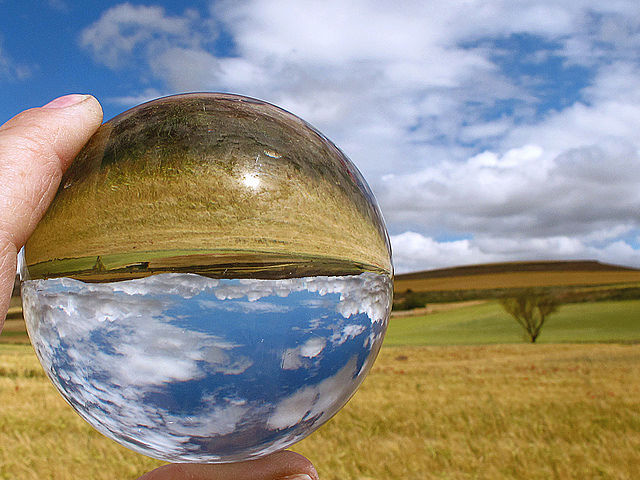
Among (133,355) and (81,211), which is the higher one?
(81,211)

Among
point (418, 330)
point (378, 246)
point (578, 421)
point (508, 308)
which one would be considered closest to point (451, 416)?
point (578, 421)

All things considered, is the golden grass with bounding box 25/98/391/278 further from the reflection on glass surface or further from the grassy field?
the grassy field

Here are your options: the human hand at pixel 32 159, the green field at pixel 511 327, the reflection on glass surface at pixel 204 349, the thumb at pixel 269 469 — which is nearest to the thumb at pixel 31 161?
the human hand at pixel 32 159

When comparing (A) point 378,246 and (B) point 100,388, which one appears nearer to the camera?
(B) point 100,388

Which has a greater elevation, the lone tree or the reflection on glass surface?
the reflection on glass surface

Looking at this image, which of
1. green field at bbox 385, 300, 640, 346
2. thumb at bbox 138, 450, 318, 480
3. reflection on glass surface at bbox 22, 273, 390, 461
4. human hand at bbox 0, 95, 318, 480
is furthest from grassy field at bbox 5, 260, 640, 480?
green field at bbox 385, 300, 640, 346

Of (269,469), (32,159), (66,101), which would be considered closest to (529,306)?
(269,469)

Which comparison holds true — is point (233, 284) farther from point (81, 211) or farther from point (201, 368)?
point (81, 211)
